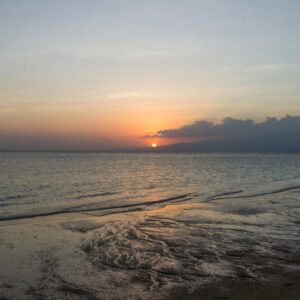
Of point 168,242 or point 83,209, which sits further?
point 83,209

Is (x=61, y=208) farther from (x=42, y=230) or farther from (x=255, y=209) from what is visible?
(x=255, y=209)

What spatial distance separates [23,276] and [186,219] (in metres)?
8.11

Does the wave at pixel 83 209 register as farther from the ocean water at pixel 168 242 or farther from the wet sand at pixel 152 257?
the wet sand at pixel 152 257

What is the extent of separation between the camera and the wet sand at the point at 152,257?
20.6 feet

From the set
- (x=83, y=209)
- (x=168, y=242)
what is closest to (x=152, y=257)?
(x=168, y=242)

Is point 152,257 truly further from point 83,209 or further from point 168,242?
point 83,209

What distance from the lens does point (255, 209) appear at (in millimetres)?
16266

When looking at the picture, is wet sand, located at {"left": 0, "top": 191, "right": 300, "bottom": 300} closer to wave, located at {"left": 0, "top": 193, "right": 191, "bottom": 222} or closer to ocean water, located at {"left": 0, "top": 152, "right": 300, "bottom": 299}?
ocean water, located at {"left": 0, "top": 152, "right": 300, "bottom": 299}

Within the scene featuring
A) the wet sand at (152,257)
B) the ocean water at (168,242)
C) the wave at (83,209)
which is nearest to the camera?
the wet sand at (152,257)

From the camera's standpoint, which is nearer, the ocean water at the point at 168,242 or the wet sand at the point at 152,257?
the wet sand at the point at 152,257

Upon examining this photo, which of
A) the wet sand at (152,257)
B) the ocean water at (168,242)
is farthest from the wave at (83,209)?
the wet sand at (152,257)

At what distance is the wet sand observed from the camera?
247 inches

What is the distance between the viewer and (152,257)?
8.49m

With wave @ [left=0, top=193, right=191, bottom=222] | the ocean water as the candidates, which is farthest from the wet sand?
wave @ [left=0, top=193, right=191, bottom=222]
